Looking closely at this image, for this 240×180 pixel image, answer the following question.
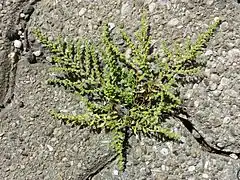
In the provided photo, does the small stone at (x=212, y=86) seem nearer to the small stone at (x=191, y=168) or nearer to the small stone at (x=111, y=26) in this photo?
the small stone at (x=191, y=168)

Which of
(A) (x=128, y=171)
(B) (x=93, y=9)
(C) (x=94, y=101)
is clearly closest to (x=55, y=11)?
(B) (x=93, y=9)

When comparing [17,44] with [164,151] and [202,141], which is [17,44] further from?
[202,141]

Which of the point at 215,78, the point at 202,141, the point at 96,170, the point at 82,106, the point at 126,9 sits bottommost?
the point at 96,170

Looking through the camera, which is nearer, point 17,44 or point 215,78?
point 215,78

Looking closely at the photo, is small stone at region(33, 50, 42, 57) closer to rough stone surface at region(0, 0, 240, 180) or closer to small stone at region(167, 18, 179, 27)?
rough stone surface at region(0, 0, 240, 180)

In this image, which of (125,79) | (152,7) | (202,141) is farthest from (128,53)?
(202,141)

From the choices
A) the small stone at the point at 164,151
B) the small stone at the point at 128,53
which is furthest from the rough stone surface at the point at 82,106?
the small stone at the point at 128,53
